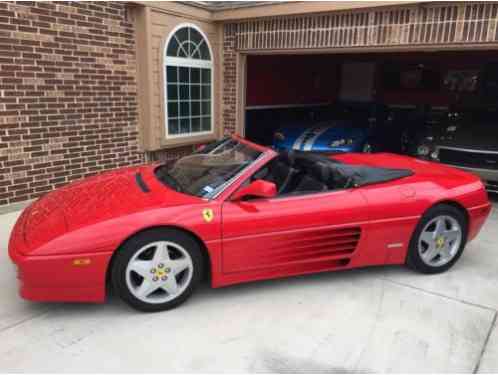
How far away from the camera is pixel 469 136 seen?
625cm

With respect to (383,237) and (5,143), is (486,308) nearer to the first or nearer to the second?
(383,237)

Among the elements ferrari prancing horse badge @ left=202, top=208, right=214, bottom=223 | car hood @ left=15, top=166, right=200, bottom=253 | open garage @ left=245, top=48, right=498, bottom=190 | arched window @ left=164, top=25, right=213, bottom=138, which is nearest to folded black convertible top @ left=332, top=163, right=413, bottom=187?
ferrari prancing horse badge @ left=202, top=208, right=214, bottom=223

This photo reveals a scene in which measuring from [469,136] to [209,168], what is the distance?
450 cm

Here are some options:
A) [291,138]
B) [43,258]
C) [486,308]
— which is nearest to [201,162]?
[43,258]

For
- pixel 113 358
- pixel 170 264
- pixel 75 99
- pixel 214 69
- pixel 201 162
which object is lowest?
pixel 113 358

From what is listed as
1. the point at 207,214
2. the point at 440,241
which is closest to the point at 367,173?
the point at 440,241

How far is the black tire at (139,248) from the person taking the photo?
289 centimetres

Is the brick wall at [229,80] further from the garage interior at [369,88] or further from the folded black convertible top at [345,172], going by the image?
the folded black convertible top at [345,172]

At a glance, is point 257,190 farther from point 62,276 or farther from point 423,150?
point 423,150

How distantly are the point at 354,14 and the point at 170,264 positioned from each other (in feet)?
16.1

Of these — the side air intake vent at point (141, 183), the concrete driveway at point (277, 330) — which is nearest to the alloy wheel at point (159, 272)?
the concrete driveway at point (277, 330)

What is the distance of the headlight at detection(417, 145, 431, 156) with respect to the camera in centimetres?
638

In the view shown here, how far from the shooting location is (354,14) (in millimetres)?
6172

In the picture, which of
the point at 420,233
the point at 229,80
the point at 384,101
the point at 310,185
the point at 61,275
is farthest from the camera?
the point at 384,101
